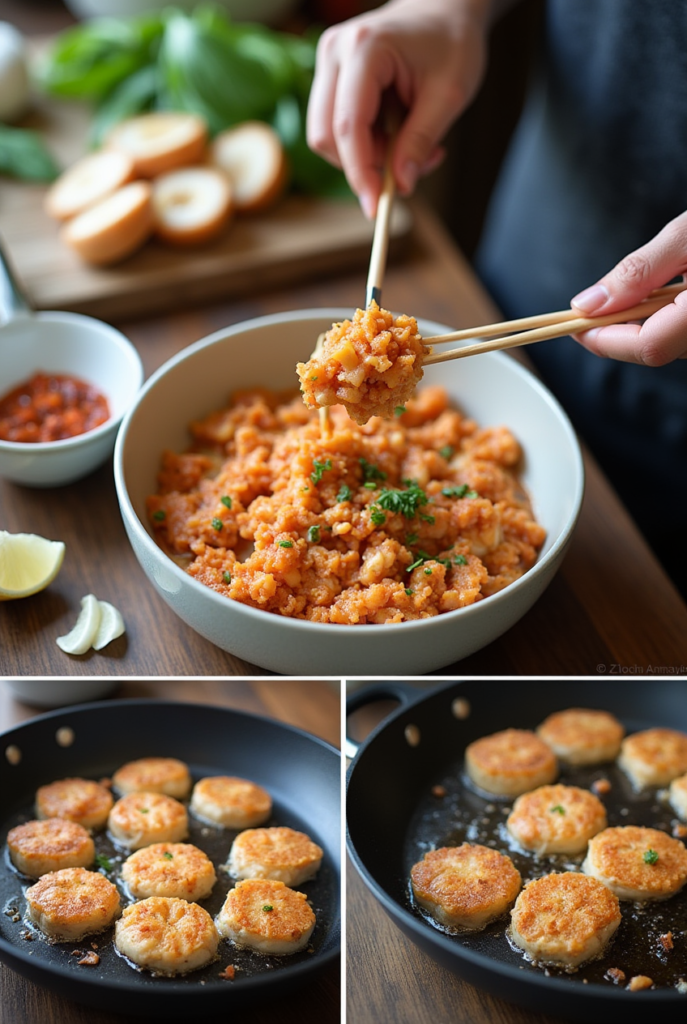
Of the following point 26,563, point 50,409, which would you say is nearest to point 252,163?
point 50,409

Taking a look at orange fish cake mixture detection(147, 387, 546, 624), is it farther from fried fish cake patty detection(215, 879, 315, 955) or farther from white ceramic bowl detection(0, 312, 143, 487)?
fried fish cake patty detection(215, 879, 315, 955)

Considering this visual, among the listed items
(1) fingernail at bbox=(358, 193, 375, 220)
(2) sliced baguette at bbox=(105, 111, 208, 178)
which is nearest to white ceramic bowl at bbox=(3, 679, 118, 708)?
(1) fingernail at bbox=(358, 193, 375, 220)

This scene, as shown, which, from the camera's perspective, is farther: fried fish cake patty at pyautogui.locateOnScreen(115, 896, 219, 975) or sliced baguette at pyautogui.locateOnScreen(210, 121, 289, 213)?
sliced baguette at pyautogui.locateOnScreen(210, 121, 289, 213)

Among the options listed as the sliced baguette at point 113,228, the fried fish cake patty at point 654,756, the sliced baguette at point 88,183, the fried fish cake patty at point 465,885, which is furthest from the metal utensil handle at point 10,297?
the fried fish cake patty at point 654,756

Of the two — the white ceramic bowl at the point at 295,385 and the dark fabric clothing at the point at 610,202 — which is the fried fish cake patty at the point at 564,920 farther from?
the dark fabric clothing at the point at 610,202

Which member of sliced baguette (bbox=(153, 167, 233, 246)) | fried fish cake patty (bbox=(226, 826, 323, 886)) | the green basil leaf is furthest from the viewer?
the green basil leaf

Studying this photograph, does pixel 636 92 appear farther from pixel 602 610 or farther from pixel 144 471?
pixel 144 471

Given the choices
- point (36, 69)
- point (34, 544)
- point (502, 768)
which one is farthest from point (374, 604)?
point (36, 69)
